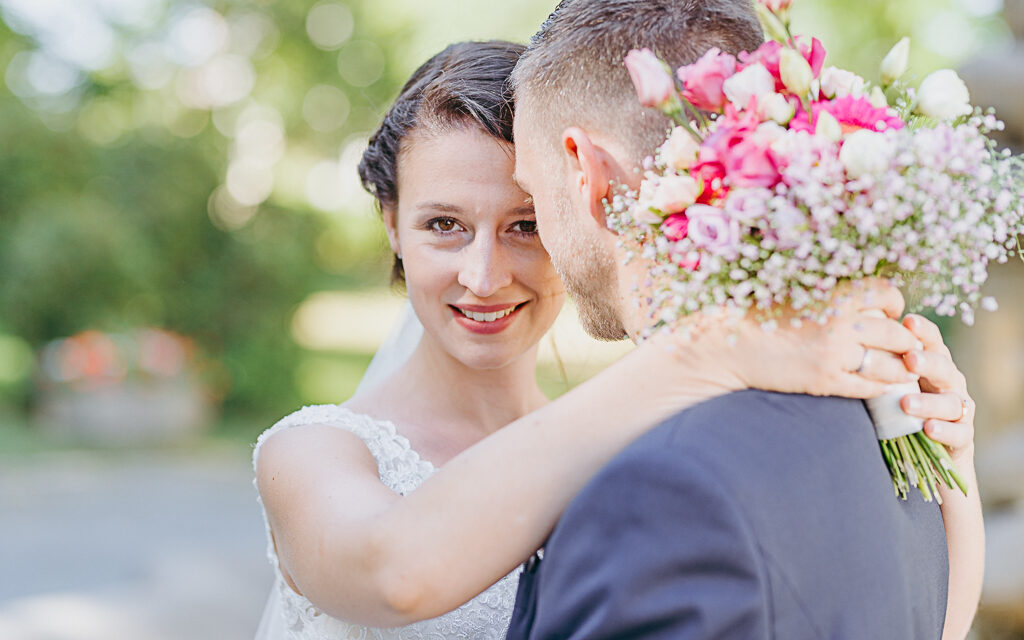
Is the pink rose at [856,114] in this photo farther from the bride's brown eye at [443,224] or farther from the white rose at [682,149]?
the bride's brown eye at [443,224]

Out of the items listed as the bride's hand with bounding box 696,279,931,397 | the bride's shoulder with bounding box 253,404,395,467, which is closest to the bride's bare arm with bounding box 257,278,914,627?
the bride's hand with bounding box 696,279,931,397

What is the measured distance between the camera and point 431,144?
2250 mm

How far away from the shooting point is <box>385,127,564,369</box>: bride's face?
215 cm

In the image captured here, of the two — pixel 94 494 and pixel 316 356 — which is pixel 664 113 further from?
pixel 316 356

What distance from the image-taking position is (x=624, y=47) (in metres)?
1.60

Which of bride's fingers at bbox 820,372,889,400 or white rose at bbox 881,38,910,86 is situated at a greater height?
white rose at bbox 881,38,910,86

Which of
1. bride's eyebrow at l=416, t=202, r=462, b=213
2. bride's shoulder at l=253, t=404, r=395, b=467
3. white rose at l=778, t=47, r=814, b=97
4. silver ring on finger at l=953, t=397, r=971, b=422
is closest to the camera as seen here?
white rose at l=778, t=47, r=814, b=97

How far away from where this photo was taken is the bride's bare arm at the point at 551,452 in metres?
1.45

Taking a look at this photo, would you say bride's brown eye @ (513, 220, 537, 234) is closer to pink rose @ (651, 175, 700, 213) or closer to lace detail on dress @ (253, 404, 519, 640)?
lace detail on dress @ (253, 404, 519, 640)

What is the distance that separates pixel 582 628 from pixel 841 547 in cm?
39

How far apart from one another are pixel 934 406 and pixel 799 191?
0.51 metres

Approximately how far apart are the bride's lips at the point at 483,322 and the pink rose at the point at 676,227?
863 millimetres

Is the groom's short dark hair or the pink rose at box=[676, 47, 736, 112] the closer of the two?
the pink rose at box=[676, 47, 736, 112]

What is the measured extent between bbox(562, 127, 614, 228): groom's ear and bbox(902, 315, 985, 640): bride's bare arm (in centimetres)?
54
